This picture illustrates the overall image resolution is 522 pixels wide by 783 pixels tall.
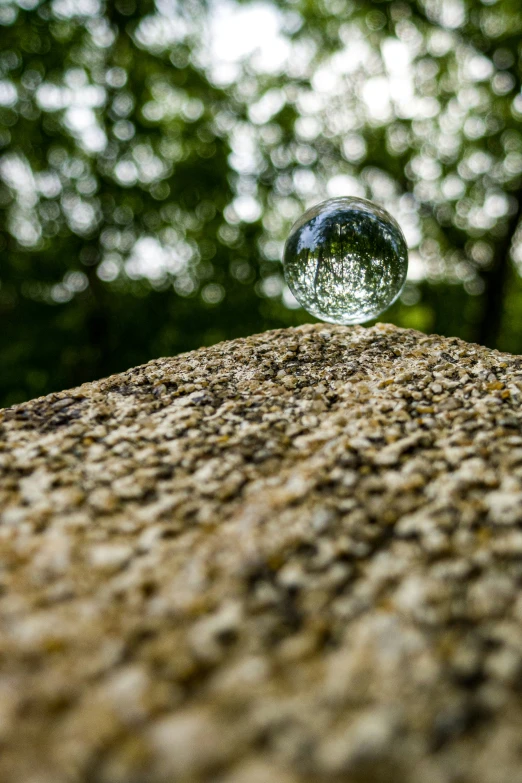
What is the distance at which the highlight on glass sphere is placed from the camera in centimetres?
397

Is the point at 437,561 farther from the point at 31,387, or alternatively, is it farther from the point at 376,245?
the point at 31,387

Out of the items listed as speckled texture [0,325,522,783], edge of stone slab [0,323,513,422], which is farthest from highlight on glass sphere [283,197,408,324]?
speckled texture [0,325,522,783]

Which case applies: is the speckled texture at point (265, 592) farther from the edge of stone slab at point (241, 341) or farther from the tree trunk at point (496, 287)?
the tree trunk at point (496, 287)

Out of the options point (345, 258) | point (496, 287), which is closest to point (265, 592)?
point (345, 258)

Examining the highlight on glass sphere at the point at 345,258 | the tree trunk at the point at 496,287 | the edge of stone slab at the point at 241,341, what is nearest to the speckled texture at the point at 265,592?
the edge of stone slab at the point at 241,341

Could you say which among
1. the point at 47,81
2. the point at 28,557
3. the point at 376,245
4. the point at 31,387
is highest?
A: the point at 47,81

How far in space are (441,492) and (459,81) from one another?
448 inches

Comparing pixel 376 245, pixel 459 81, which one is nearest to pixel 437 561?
pixel 376 245

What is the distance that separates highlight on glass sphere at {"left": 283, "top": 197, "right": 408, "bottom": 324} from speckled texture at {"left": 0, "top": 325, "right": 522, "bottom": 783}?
1.28m

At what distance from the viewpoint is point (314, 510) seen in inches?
82.6

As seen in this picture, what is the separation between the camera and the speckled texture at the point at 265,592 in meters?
1.29

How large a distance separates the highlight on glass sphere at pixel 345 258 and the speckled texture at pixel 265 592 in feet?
4.21

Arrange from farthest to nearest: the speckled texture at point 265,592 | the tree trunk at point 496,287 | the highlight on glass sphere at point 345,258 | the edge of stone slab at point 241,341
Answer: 1. the tree trunk at point 496,287
2. the highlight on glass sphere at point 345,258
3. the edge of stone slab at point 241,341
4. the speckled texture at point 265,592

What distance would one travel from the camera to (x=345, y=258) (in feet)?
13.1
